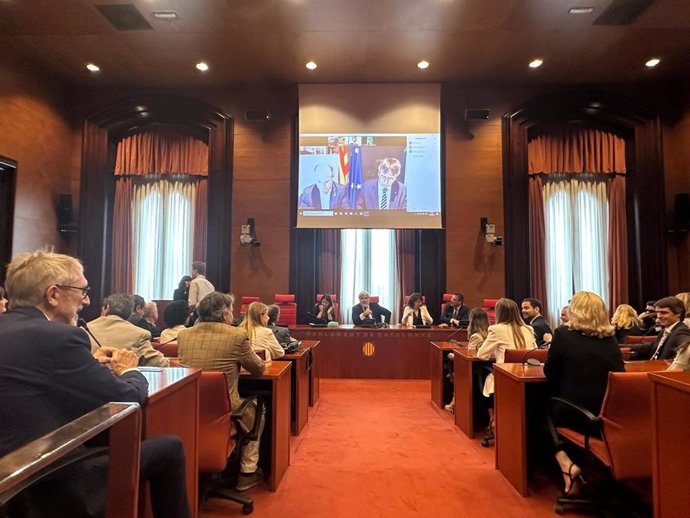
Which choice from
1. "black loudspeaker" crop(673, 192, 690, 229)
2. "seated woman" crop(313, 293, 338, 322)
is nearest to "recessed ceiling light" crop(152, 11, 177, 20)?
"seated woman" crop(313, 293, 338, 322)

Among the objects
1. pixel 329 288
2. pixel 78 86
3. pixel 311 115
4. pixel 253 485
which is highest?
pixel 78 86

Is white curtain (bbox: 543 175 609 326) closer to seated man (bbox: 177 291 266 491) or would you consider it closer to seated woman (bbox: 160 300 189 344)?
seated woman (bbox: 160 300 189 344)

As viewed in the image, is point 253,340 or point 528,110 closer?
point 253,340

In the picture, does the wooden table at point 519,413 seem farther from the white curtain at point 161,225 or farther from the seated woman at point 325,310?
the white curtain at point 161,225

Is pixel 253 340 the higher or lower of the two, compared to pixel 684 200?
lower

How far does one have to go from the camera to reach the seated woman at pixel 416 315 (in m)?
6.88

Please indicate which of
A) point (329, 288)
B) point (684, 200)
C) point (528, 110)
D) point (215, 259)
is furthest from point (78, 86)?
point (684, 200)

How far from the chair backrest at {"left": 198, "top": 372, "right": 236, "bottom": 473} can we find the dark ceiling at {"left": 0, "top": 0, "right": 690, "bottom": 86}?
4723 mm

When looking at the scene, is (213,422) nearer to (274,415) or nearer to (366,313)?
(274,415)

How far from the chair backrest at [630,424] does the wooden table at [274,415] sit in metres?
1.78

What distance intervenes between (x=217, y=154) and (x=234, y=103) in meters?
0.94

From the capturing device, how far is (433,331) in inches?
243

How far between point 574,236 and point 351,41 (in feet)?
17.0

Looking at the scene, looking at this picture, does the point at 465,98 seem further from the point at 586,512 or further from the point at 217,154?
the point at 586,512
